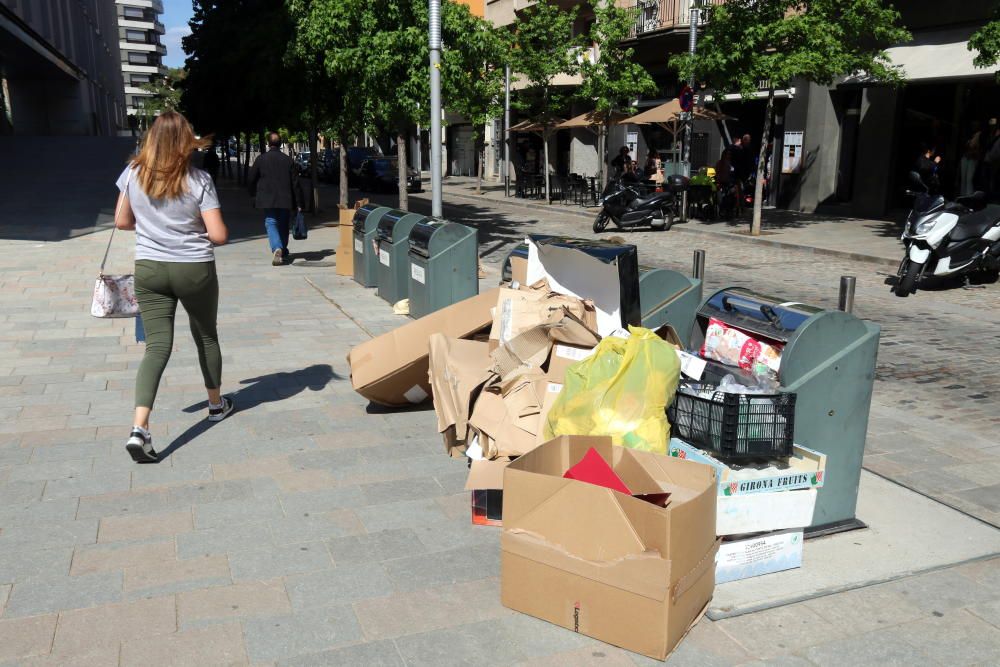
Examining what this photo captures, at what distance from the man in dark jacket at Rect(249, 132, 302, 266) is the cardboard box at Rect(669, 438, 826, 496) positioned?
9517mm

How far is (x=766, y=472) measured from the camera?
364 centimetres

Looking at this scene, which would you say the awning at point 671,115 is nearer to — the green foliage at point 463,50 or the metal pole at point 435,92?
the green foliage at point 463,50

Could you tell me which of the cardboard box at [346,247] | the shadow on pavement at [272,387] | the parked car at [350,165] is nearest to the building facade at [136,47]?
the parked car at [350,165]

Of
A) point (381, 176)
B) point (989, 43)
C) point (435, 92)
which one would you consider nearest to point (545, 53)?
point (381, 176)

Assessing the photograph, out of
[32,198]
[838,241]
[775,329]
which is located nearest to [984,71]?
[838,241]

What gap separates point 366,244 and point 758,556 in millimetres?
7942

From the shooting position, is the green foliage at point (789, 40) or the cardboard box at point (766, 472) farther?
the green foliage at point (789, 40)

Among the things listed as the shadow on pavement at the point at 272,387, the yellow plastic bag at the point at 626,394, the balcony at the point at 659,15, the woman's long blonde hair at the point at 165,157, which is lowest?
the shadow on pavement at the point at 272,387

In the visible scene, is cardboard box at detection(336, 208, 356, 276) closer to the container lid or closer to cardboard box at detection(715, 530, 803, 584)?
the container lid

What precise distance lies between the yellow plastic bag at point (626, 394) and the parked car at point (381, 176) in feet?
96.6

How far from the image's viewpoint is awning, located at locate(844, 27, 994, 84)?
1697cm

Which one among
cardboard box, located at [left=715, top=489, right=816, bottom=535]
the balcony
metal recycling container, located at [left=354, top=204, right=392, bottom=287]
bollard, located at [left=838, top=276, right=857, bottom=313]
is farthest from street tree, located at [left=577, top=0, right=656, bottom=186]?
cardboard box, located at [left=715, top=489, right=816, bottom=535]

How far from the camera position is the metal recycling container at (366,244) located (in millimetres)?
10664

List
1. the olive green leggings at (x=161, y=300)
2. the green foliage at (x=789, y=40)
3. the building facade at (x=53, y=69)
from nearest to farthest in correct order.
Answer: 1. the olive green leggings at (x=161, y=300)
2. the green foliage at (x=789, y=40)
3. the building facade at (x=53, y=69)
